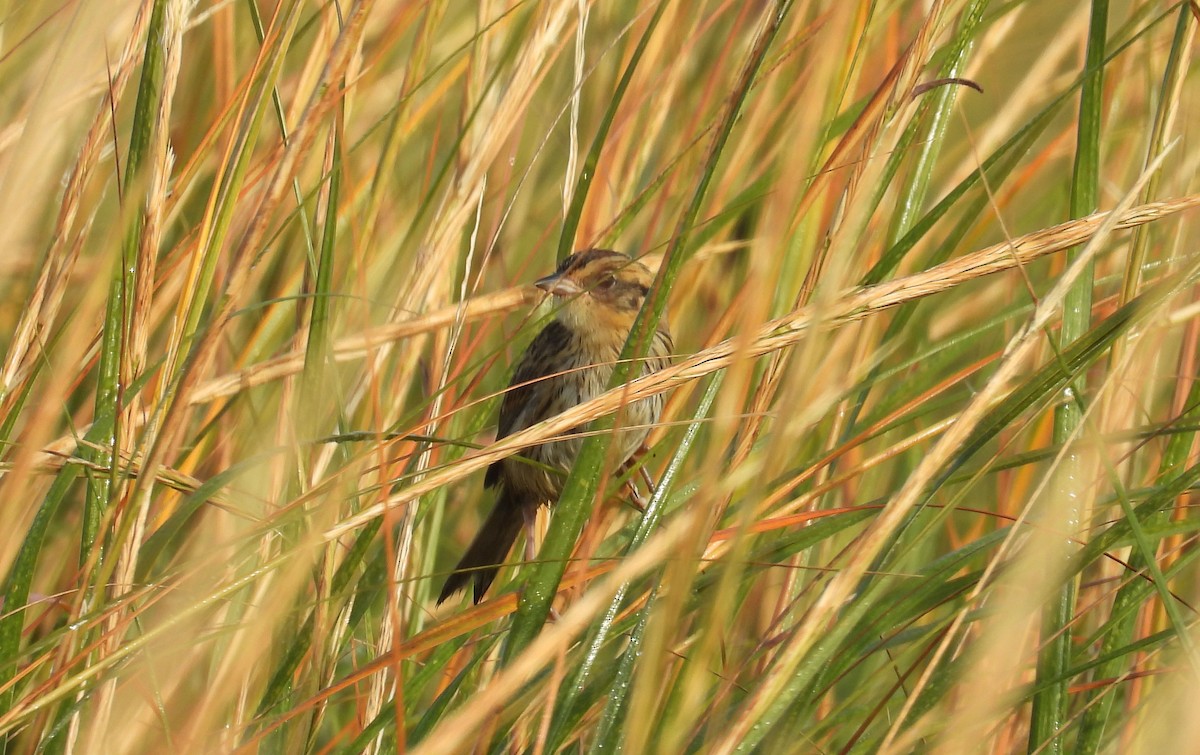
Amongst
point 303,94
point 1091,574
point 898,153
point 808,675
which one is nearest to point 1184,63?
point 898,153

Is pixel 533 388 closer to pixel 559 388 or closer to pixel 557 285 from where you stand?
pixel 559 388

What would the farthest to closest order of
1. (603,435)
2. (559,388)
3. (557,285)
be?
1. (559,388)
2. (557,285)
3. (603,435)

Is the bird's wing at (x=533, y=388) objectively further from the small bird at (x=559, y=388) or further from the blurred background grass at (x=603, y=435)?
the blurred background grass at (x=603, y=435)

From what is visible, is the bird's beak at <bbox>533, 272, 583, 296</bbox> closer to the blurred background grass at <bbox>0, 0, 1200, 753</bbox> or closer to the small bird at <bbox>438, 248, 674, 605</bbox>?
the blurred background grass at <bbox>0, 0, 1200, 753</bbox>

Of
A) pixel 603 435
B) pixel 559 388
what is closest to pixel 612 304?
pixel 559 388

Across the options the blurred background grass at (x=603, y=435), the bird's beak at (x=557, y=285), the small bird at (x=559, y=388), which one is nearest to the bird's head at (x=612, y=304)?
the small bird at (x=559, y=388)

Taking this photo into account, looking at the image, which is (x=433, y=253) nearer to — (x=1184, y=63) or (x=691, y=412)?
(x=691, y=412)
